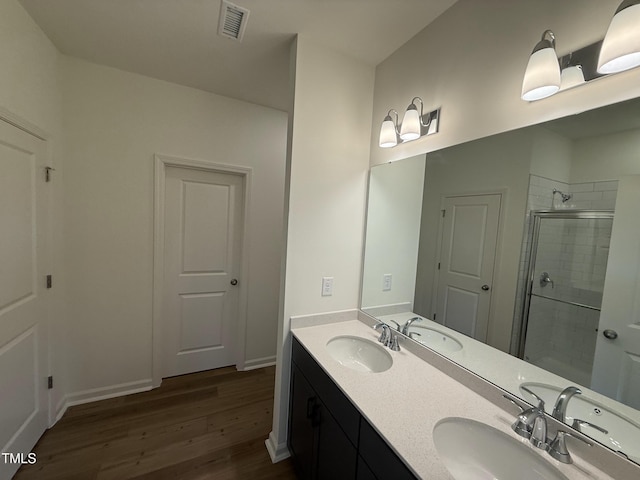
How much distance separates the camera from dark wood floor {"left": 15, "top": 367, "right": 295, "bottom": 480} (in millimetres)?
1565

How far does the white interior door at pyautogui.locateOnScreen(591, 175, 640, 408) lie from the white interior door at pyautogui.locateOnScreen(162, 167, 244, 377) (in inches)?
99.2

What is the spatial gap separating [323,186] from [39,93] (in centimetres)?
188

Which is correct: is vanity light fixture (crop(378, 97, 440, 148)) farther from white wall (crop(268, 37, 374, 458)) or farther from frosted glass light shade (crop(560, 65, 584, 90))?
frosted glass light shade (crop(560, 65, 584, 90))

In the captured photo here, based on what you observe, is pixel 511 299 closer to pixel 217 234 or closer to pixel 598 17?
pixel 598 17

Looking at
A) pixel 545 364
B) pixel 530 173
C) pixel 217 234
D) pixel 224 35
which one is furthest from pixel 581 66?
pixel 217 234

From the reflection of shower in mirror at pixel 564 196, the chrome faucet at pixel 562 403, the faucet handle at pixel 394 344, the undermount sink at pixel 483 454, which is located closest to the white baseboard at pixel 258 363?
the faucet handle at pixel 394 344

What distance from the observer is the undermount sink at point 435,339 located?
51.9 inches

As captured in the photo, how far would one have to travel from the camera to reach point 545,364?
38.9 inches

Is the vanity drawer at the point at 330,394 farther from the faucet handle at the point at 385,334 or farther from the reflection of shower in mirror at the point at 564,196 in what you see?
the reflection of shower in mirror at the point at 564,196

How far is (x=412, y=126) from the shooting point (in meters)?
1.43

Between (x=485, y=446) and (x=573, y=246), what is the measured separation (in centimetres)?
78

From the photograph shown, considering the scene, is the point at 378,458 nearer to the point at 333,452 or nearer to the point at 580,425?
the point at 333,452

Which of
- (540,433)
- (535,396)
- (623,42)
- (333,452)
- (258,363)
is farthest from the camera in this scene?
(258,363)

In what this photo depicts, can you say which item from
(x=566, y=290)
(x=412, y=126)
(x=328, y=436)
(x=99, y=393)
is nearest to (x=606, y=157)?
(x=566, y=290)
